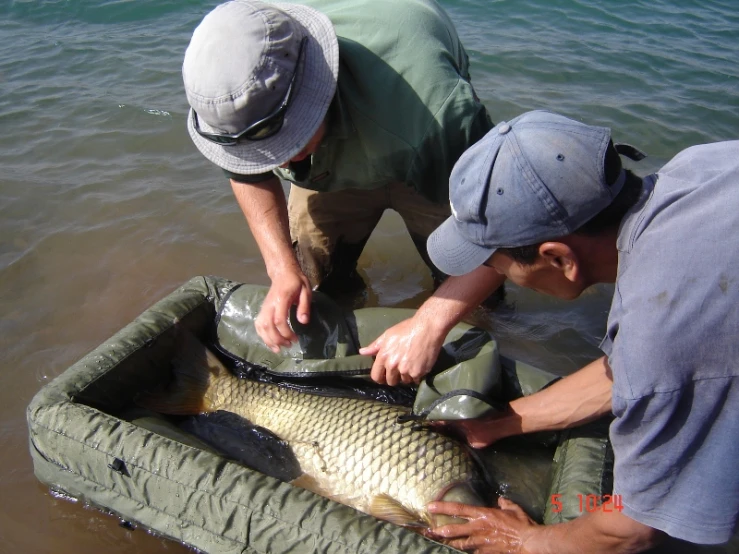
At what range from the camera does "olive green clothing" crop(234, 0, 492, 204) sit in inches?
94.9

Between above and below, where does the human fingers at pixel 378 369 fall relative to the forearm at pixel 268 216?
below

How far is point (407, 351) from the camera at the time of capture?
2.50 m

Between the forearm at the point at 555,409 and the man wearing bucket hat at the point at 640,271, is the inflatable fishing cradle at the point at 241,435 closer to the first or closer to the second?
the forearm at the point at 555,409

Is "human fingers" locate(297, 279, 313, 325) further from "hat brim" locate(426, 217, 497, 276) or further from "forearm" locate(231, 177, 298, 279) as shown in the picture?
"hat brim" locate(426, 217, 497, 276)

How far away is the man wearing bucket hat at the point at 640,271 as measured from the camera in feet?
4.41

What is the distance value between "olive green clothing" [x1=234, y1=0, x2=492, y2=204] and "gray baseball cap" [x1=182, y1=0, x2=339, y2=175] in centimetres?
17

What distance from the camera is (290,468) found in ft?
8.89

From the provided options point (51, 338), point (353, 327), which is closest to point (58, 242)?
point (51, 338)

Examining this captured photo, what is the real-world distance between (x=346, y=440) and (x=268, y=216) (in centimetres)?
107

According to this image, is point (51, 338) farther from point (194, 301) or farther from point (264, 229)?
point (264, 229)

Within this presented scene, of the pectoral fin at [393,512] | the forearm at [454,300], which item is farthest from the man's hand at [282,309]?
the pectoral fin at [393,512]

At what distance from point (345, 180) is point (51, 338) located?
2.07 meters

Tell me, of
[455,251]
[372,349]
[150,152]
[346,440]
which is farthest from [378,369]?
[150,152]

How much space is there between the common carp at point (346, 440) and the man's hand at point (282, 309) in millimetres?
337
